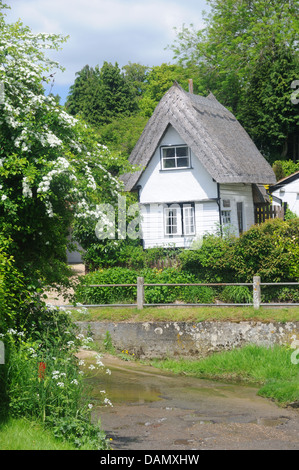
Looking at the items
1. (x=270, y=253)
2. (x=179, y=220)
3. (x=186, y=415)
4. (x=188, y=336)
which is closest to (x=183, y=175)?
(x=179, y=220)

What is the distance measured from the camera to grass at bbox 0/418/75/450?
8141mm

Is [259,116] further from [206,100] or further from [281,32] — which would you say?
[206,100]

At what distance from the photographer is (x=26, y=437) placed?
27.6 ft

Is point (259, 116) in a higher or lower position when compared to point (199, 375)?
higher

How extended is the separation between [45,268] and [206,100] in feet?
73.9

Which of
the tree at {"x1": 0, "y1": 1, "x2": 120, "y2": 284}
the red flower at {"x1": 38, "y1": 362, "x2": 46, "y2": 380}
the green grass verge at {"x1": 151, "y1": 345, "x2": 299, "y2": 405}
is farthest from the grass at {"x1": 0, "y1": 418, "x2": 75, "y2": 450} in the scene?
the green grass verge at {"x1": 151, "y1": 345, "x2": 299, "y2": 405}

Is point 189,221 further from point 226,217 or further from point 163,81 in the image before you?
point 163,81

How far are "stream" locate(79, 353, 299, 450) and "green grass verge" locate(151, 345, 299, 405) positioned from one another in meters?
0.45

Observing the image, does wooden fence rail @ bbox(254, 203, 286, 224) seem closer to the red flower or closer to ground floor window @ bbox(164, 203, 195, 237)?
ground floor window @ bbox(164, 203, 195, 237)

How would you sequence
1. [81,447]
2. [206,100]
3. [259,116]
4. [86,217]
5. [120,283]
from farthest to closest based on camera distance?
[259,116]
[206,100]
[120,283]
[86,217]
[81,447]

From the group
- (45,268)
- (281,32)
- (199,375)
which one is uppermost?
(281,32)

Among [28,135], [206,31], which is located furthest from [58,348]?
[206,31]

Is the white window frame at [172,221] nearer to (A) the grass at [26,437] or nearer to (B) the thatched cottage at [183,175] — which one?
(B) the thatched cottage at [183,175]

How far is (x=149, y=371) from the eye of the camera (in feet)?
56.8
